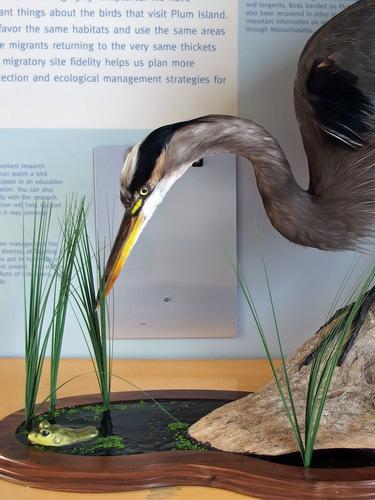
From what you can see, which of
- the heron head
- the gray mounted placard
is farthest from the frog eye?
the gray mounted placard

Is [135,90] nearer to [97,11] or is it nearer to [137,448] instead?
[97,11]

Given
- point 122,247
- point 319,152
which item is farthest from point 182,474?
point 319,152

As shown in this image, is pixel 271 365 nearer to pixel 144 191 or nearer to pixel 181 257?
pixel 144 191

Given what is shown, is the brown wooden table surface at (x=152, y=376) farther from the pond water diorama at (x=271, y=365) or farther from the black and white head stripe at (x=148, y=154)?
the black and white head stripe at (x=148, y=154)

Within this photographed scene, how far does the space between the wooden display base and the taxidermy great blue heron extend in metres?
0.23

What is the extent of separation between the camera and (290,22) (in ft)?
3.49

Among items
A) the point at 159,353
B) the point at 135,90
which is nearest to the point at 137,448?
the point at 159,353

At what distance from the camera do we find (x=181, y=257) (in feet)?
3.66

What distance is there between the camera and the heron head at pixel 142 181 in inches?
32.8

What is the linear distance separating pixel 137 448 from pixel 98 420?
0.10 m

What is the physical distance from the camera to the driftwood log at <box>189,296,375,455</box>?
28.9 inches

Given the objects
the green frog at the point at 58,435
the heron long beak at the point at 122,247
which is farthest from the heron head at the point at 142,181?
the green frog at the point at 58,435

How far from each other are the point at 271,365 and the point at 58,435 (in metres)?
0.24

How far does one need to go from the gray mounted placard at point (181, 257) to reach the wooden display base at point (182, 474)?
0.41 meters
